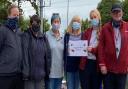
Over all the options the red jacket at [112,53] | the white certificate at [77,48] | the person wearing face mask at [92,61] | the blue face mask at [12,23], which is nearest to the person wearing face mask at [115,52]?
the red jacket at [112,53]

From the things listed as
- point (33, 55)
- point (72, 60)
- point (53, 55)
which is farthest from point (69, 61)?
point (33, 55)

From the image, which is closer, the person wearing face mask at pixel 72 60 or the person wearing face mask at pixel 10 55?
the person wearing face mask at pixel 10 55

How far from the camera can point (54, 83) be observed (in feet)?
35.2

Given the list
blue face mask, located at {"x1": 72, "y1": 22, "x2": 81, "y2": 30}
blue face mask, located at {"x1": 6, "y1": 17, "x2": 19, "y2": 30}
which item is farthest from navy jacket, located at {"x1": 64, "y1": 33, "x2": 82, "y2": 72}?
blue face mask, located at {"x1": 6, "y1": 17, "x2": 19, "y2": 30}

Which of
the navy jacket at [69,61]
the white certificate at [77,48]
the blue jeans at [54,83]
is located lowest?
the blue jeans at [54,83]

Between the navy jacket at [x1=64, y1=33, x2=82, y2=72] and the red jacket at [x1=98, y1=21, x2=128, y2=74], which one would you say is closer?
the red jacket at [x1=98, y1=21, x2=128, y2=74]

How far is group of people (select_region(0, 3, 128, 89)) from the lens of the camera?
9812mm

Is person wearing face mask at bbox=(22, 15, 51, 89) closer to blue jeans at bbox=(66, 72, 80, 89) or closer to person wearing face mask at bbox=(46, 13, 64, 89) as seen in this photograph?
person wearing face mask at bbox=(46, 13, 64, 89)

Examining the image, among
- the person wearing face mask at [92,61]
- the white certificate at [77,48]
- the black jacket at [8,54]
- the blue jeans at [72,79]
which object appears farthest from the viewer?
the blue jeans at [72,79]

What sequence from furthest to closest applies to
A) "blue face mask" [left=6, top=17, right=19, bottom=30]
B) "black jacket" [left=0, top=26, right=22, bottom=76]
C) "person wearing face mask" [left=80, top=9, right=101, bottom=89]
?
"person wearing face mask" [left=80, top=9, right=101, bottom=89] → "blue face mask" [left=6, top=17, right=19, bottom=30] → "black jacket" [left=0, top=26, right=22, bottom=76]

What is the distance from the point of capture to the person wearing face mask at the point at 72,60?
1076cm

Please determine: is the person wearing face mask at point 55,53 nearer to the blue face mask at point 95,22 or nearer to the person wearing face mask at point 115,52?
the blue face mask at point 95,22

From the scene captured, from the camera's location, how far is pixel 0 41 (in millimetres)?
9734

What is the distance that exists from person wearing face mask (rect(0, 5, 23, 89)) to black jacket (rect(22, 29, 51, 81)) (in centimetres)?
13
